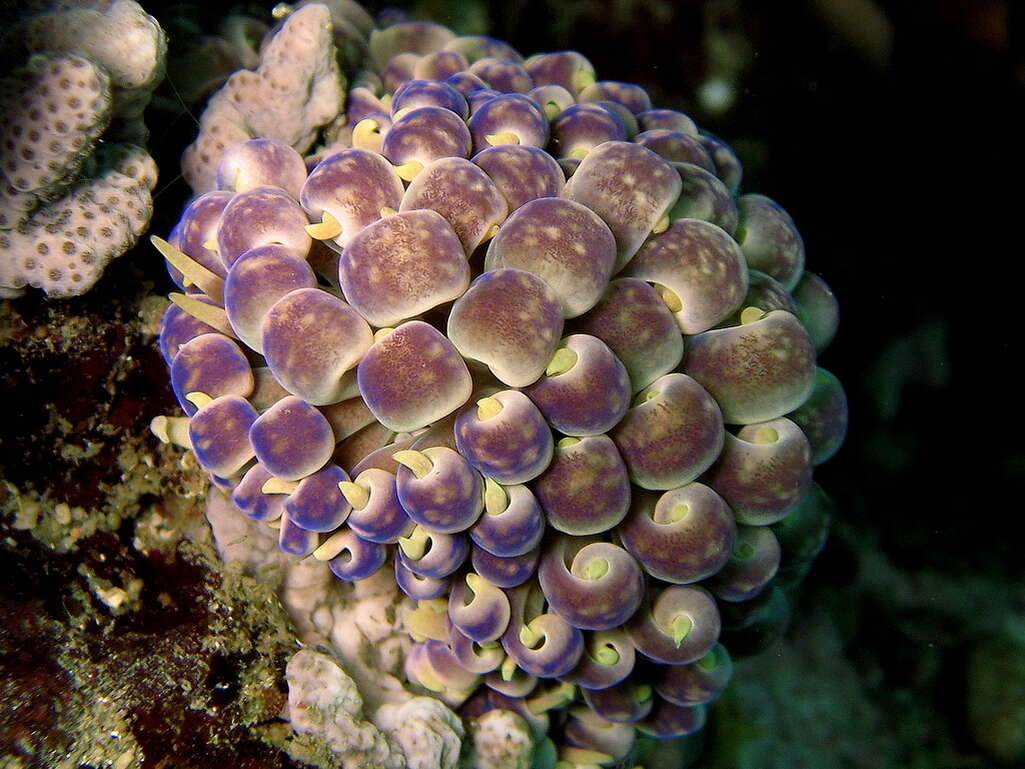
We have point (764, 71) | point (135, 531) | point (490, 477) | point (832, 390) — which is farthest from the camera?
point (764, 71)

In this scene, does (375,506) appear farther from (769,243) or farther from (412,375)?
(769,243)

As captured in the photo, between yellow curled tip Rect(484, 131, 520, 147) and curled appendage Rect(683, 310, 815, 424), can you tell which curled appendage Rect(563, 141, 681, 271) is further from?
curled appendage Rect(683, 310, 815, 424)

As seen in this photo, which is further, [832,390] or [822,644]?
[822,644]

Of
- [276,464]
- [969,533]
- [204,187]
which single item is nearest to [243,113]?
[204,187]

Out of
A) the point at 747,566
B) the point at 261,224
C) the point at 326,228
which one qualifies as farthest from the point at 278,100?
the point at 747,566

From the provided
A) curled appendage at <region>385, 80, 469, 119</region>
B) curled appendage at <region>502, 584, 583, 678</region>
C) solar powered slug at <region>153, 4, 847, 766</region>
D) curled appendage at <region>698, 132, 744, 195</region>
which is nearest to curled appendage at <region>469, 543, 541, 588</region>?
solar powered slug at <region>153, 4, 847, 766</region>

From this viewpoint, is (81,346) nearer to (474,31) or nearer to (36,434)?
(36,434)

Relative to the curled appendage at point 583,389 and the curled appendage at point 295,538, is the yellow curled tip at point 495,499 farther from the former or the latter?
the curled appendage at point 295,538
